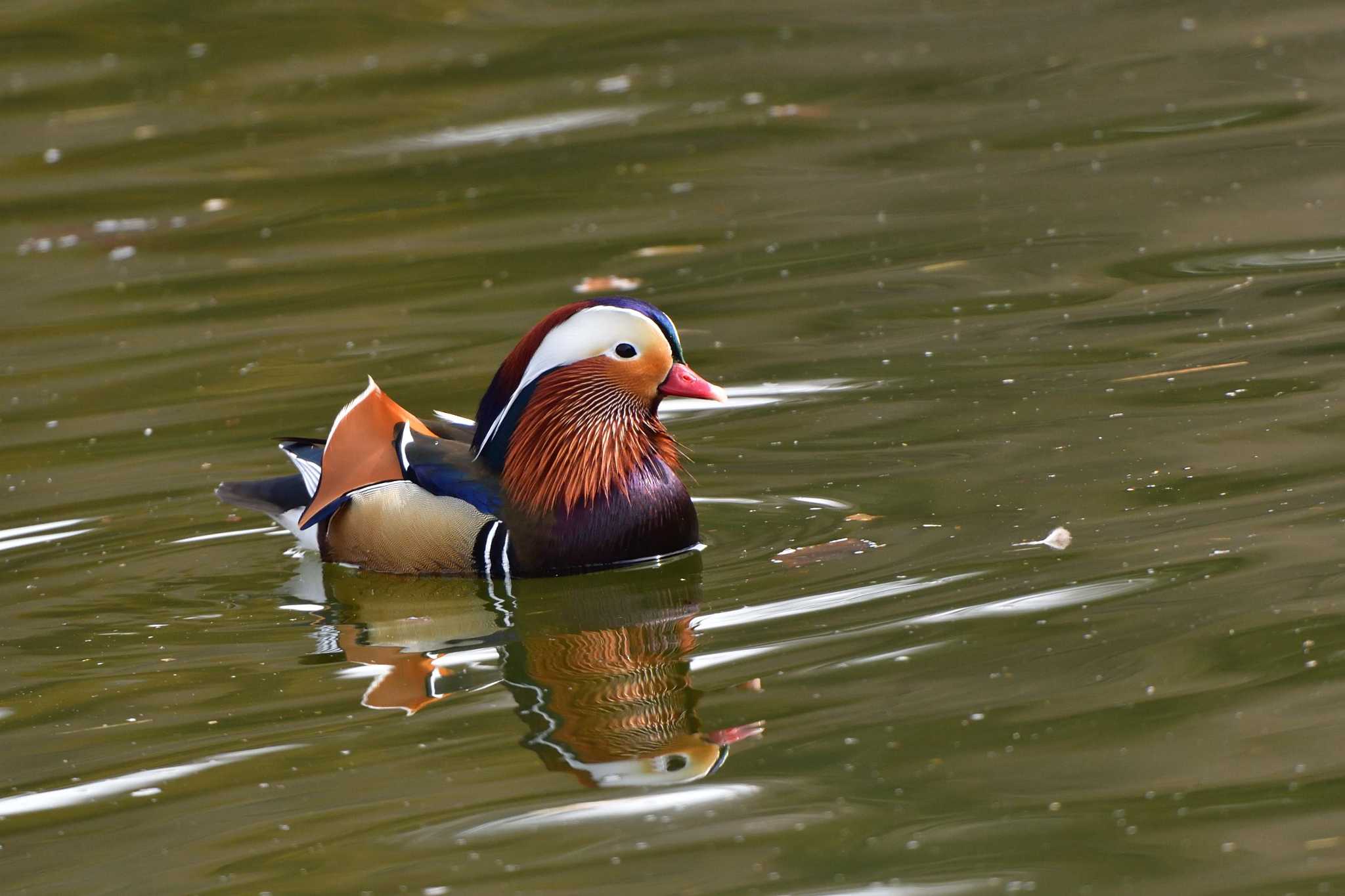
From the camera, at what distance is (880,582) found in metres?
5.27

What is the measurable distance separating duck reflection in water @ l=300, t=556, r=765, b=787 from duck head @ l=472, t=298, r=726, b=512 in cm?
32

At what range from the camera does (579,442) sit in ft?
19.2

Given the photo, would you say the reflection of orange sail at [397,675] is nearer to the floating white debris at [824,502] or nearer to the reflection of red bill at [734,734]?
the reflection of red bill at [734,734]

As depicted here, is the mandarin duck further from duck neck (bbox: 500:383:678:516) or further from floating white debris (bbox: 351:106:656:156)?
floating white debris (bbox: 351:106:656:156)

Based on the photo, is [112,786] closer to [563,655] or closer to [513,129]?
[563,655]

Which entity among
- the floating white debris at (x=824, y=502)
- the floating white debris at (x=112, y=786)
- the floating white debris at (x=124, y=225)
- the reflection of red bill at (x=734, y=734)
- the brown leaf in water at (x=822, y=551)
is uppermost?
the floating white debris at (x=124, y=225)

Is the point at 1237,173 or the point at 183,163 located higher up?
the point at 183,163

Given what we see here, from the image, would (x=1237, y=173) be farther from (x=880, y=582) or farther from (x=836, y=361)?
(x=880, y=582)

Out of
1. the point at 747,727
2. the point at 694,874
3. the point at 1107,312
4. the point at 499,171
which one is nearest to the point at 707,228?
the point at 499,171

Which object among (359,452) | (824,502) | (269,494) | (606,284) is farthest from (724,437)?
(606,284)

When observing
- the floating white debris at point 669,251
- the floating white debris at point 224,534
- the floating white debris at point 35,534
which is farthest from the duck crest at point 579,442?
the floating white debris at point 669,251

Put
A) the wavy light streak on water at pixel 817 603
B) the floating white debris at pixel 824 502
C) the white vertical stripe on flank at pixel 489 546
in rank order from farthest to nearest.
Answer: the floating white debris at pixel 824 502 < the white vertical stripe on flank at pixel 489 546 < the wavy light streak on water at pixel 817 603

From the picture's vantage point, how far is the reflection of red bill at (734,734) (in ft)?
14.2

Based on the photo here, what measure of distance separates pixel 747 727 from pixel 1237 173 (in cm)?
606
